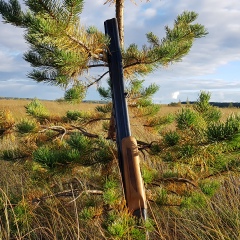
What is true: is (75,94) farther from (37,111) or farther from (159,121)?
(159,121)

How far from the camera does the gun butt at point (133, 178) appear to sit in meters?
2.33

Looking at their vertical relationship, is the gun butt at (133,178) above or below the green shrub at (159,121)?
below

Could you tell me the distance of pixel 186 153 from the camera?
2117mm

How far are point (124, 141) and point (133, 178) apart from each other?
0.86 ft

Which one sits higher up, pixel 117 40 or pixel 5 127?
pixel 117 40

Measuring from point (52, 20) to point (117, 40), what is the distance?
26.3 inches

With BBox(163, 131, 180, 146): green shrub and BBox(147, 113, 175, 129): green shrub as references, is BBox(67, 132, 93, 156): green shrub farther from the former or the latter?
BBox(147, 113, 175, 129): green shrub

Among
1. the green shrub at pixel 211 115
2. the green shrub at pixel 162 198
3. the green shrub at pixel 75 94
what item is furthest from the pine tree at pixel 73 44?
the green shrub at pixel 162 198

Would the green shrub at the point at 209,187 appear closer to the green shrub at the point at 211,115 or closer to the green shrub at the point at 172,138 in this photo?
the green shrub at the point at 211,115

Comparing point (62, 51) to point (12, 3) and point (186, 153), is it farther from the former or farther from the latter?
point (186, 153)

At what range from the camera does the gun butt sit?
2326 mm

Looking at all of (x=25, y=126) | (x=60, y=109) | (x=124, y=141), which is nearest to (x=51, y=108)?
(x=60, y=109)

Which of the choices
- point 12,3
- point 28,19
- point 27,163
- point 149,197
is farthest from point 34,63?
point 149,197

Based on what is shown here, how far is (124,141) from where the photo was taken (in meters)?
2.37
